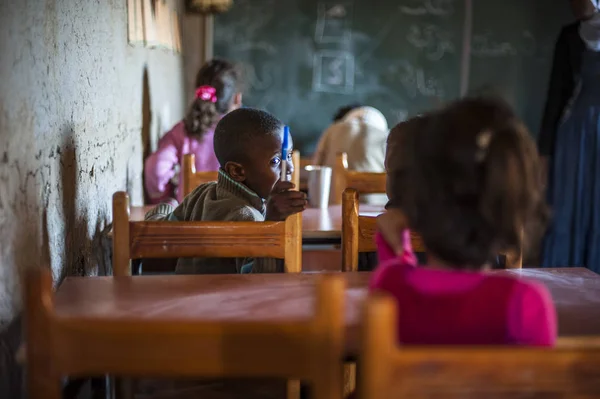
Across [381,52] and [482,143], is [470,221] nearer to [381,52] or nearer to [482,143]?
[482,143]

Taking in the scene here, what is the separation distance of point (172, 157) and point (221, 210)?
1293mm

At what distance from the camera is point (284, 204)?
1.75m

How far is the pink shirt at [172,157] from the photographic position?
127 inches

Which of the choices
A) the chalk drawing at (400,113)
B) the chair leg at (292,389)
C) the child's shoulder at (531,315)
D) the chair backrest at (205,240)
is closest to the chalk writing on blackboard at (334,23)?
the chalk drawing at (400,113)

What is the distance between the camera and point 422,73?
17.3ft

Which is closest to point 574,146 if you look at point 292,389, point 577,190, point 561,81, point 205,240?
point 577,190

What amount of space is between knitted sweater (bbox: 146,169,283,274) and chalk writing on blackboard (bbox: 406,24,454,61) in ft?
11.3

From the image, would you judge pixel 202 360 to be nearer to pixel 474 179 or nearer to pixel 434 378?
pixel 434 378

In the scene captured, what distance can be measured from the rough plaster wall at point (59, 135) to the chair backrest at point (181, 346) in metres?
0.51

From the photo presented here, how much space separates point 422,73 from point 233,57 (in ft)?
4.28

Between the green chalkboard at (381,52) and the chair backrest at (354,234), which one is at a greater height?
the green chalkboard at (381,52)

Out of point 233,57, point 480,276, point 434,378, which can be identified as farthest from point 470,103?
point 233,57

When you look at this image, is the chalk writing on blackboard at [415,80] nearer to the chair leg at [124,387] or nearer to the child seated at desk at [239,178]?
the child seated at desk at [239,178]

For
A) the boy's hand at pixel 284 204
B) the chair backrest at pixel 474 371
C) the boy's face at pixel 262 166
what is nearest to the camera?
→ the chair backrest at pixel 474 371
